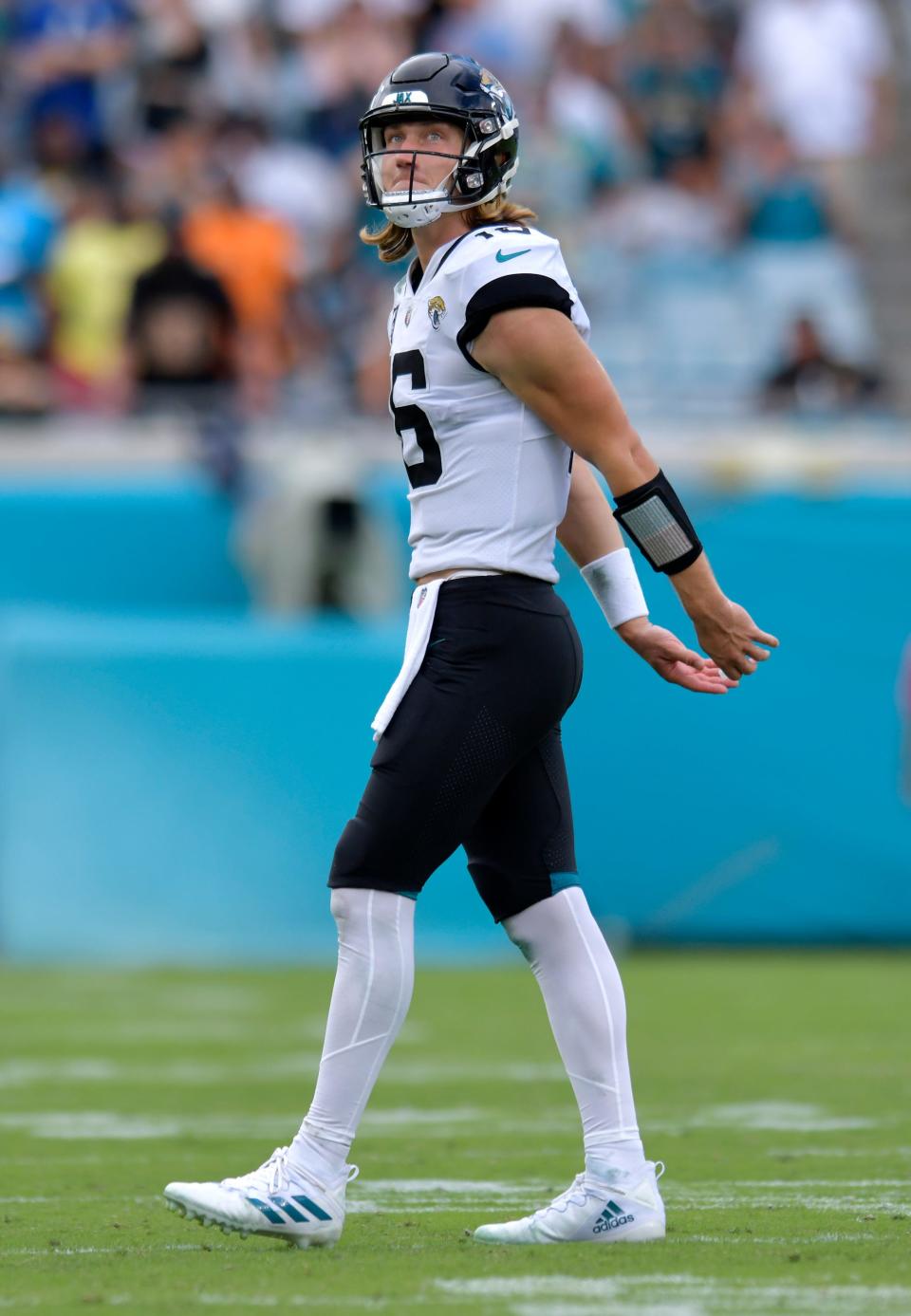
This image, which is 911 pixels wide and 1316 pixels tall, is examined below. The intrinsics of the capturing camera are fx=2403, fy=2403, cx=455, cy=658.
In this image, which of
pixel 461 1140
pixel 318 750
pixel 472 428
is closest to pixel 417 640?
pixel 472 428

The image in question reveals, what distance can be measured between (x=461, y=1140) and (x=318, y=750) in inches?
186

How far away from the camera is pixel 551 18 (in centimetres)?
1355

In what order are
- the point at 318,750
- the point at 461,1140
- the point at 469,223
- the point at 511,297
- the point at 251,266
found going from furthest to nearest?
the point at 251,266
the point at 318,750
the point at 461,1140
the point at 469,223
the point at 511,297

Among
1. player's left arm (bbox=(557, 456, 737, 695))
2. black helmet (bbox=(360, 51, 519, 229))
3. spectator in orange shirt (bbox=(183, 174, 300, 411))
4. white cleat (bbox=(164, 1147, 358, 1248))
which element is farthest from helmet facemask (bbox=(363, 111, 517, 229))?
spectator in orange shirt (bbox=(183, 174, 300, 411))

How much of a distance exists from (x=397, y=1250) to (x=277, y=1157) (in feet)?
0.76

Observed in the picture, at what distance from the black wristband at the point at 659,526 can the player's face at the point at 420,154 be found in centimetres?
58

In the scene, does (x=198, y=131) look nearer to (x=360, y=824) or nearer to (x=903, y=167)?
(x=903, y=167)

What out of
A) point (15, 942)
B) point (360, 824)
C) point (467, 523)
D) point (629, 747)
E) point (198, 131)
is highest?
point (198, 131)

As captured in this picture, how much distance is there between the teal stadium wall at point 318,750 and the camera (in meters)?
9.63

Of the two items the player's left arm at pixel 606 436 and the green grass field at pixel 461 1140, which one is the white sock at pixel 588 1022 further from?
the player's left arm at pixel 606 436

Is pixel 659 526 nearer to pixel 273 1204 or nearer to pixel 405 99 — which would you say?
pixel 405 99

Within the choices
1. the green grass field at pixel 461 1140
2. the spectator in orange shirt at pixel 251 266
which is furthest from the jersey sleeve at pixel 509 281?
the spectator in orange shirt at pixel 251 266

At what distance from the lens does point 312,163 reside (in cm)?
1262

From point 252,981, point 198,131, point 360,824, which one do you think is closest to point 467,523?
point 360,824
